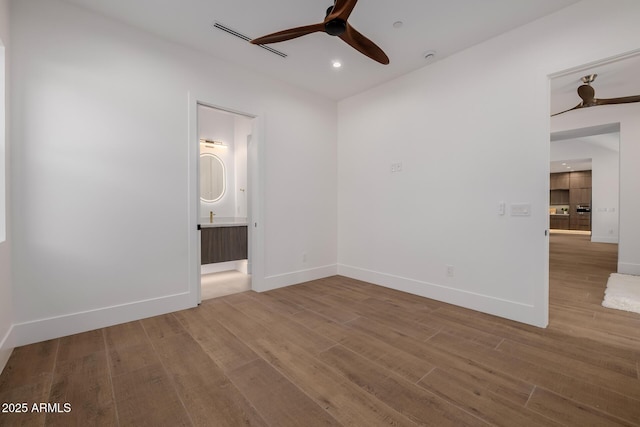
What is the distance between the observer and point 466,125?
3133 mm

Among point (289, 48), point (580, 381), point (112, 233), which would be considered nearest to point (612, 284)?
point (580, 381)

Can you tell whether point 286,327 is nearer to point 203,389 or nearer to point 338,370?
point 338,370

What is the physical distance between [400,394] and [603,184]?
412 inches

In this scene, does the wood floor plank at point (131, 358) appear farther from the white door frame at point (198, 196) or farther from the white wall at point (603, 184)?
the white wall at point (603, 184)

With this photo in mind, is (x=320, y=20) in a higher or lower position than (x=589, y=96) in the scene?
higher

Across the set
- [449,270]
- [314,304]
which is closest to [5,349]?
[314,304]

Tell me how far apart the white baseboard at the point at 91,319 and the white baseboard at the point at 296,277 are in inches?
39.3

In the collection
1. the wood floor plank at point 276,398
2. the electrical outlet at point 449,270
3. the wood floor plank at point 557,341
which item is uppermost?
the electrical outlet at point 449,270

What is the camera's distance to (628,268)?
15.3 feet

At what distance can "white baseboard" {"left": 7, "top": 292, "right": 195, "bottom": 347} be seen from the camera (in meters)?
2.25

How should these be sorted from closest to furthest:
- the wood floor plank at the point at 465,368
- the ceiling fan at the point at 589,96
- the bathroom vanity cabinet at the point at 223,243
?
the wood floor plank at the point at 465,368 → the ceiling fan at the point at 589,96 → the bathroom vanity cabinet at the point at 223,243

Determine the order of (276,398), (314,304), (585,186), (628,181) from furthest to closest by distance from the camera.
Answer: (585,186) < (628,181) < (314,304) < (276,398)

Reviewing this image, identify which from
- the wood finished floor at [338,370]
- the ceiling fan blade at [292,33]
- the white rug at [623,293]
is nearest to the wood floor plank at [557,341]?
the wood finished floor at [338,370]

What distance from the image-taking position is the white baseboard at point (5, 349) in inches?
74.7
